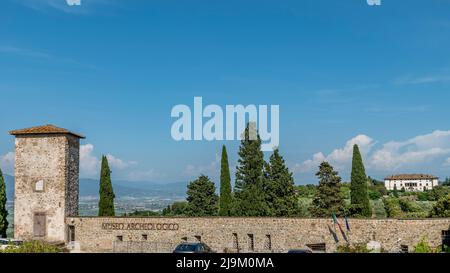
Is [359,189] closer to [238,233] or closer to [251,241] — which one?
[251,241]

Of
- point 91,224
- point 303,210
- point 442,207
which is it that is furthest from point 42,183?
point 442,207

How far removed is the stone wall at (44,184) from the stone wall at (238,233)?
108 centimetres

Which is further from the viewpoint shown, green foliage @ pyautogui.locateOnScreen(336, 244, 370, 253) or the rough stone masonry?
the rough stone masonry

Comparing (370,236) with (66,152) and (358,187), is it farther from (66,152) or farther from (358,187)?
(66,152)

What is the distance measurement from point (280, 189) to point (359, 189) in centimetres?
646

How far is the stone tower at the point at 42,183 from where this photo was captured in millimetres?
30812

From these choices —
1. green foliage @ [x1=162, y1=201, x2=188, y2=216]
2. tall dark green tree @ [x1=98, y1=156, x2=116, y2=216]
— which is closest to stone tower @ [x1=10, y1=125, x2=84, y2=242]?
tall dark green tree @ [x1=98, y1=156, x2=116, y2=216]

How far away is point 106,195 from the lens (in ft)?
117

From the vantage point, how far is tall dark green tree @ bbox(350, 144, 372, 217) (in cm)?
3794

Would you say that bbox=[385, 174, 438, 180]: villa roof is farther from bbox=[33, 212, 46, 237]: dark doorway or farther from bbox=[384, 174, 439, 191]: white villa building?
bbox=[33, 212, 46, 237]: dark doorway

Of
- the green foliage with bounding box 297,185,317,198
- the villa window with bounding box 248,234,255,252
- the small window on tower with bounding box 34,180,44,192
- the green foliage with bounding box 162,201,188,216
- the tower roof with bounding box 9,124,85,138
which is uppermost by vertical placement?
the tower roof with bounding box 9,124,85,138
